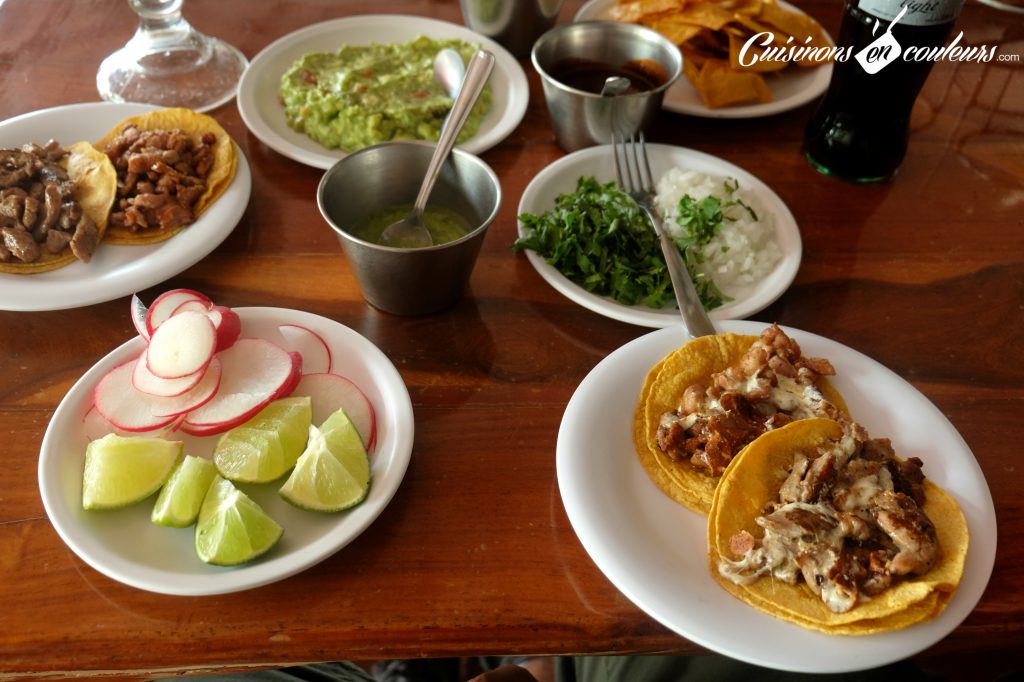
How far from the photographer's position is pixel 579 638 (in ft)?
4.00

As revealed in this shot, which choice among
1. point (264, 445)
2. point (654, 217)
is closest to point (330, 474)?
point (264, 445)

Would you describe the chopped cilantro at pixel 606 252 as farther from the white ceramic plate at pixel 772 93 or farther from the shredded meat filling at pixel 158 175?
the shredded meat filling at pixel 158 175

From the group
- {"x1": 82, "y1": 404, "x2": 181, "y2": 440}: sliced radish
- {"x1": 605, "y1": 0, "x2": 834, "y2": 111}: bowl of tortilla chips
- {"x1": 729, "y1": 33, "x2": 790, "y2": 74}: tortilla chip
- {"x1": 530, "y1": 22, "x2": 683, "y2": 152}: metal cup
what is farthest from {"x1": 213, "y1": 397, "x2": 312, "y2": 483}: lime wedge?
{"x1": 729, "y1": 33, "x2": 790, "y2": 74}: tortilla chip

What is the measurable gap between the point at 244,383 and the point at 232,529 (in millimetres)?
309

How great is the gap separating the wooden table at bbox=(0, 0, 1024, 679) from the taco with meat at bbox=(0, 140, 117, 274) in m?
0.14

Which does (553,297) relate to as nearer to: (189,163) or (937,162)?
(189,163)

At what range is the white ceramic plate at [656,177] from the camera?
5.44ft

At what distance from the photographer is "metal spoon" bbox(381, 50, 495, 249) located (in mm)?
1720

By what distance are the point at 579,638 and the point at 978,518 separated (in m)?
0.67

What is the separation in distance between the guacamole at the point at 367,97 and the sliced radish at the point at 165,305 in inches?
26.3

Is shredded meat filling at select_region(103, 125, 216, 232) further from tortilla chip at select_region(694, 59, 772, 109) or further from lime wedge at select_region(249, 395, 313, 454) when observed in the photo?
tortilla chip at select_region(694, 59, 772, 109)

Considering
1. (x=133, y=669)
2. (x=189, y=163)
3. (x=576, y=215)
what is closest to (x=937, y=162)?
(x=576, y=215)

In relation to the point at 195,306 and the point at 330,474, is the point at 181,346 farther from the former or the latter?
the point at 330,474

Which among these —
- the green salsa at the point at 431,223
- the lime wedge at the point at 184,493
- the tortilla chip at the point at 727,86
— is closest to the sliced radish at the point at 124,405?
the lime wedge at the point at 184,493
